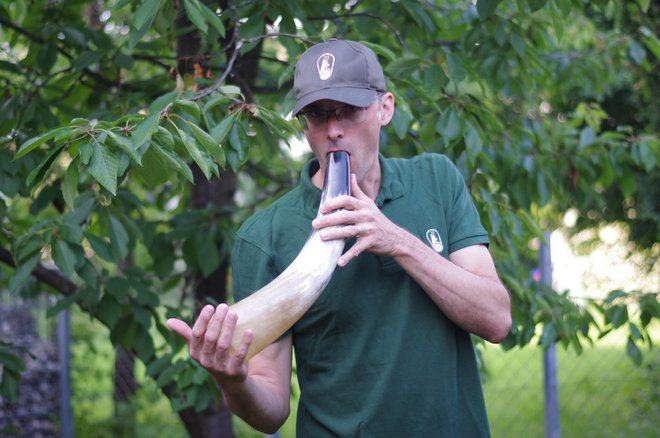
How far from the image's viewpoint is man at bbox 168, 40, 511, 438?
6.70ft

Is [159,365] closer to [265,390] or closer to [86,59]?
[86,59]

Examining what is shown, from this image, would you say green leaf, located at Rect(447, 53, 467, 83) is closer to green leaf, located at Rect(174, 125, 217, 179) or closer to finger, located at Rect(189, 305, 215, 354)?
green leaf, located at Rect(174, 125, 217, 179)

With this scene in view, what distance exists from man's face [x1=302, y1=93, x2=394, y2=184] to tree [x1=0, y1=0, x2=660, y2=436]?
13.9 inches

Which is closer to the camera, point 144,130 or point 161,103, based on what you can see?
point 144,130

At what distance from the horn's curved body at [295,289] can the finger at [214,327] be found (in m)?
0.11

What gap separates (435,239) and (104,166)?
0.93m

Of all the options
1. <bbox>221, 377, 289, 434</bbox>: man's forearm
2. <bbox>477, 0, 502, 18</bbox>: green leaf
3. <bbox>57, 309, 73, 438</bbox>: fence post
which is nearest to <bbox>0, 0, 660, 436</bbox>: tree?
<bbox>477, 0, 502, 18</bbox>: green leaf

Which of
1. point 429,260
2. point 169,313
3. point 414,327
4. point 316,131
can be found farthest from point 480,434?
point 169,313

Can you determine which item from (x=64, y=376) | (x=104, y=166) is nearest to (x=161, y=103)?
(x=104, y=166)

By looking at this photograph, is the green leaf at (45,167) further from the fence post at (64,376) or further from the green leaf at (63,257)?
the fence post at (64,376)

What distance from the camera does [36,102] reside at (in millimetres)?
3660

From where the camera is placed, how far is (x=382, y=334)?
2.11 m

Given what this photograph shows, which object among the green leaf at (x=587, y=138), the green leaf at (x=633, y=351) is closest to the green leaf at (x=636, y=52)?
the green leaf at (x=587, y=138)

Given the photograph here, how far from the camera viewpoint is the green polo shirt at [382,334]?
2084 millimetres
